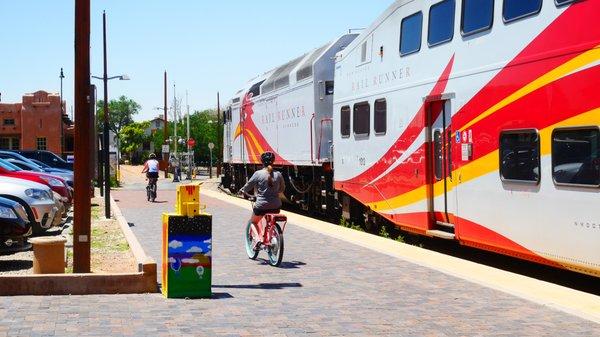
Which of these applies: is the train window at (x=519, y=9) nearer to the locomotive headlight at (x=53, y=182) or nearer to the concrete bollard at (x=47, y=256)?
the concrete bollard at (x=47, y=256)

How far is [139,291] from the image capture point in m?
10.0

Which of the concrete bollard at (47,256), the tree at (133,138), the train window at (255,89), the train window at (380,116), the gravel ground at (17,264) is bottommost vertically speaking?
the gravel ground at (17,264)

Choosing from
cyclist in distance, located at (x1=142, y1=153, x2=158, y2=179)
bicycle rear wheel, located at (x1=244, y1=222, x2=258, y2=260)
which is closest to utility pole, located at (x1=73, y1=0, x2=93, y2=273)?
bicycle rear wheel, located at (x1=244, y1=222, x2=258, y2=260)

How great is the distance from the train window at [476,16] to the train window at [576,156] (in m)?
2.50

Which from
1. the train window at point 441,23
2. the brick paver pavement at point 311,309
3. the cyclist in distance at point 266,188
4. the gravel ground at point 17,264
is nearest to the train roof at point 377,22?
the train window at point 441,23

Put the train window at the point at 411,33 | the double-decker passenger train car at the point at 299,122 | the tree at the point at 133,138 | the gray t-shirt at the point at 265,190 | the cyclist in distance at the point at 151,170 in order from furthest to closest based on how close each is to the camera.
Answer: the tree at the point at 133,138
the cyclist in distance at the point at 151,170
the double-decker passenger train car at the point at 299,122
the train window at the point at 411,33
the gray t-shirt at the point at 265,190

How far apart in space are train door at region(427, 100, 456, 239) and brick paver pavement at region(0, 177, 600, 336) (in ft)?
4.85

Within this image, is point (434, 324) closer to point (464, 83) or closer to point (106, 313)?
point (106, 313)

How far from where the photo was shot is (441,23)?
13.7 metres

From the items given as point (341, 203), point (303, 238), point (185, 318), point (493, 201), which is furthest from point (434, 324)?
point (341, 203)

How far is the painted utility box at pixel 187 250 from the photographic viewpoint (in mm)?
9758

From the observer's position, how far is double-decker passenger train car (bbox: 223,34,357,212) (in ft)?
72.5

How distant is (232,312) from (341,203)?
11812mm

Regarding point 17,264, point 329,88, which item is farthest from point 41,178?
point 17,264
